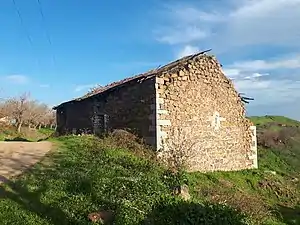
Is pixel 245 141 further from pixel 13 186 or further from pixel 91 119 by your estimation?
pixel 13 186

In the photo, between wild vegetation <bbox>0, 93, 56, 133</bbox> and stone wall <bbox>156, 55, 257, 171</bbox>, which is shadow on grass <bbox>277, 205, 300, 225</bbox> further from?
wild vegetation <bbox>0, 93, 56, 133</bbox>

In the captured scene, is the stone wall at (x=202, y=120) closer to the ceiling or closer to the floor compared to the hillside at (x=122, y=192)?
closer to the ceiling

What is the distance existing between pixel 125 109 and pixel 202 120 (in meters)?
3.62

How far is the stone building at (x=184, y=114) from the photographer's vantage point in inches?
682

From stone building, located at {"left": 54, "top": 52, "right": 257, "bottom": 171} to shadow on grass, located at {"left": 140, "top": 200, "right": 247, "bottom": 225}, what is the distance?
626cm

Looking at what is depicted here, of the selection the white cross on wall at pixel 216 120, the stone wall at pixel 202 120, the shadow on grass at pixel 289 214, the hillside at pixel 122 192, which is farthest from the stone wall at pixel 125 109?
the shadow on grass at pixel 289 214

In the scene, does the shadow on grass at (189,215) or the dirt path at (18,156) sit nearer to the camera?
the shadow on grass at (189,215)

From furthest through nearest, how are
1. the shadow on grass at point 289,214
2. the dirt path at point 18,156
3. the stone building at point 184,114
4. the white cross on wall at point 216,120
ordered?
the white cross on wall at point 216,120
the stone building at point 184,114
the shadow on grass at point 289,214
the dirt path at point 18,156

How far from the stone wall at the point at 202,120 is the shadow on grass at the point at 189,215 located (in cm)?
612

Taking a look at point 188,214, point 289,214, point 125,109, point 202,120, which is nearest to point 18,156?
point 125,109

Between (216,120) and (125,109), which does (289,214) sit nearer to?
(216,120)

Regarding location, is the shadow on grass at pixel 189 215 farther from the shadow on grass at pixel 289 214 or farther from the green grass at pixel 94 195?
the shadow on grass at pixel 289 214

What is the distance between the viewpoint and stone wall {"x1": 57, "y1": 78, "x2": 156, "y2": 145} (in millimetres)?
17391

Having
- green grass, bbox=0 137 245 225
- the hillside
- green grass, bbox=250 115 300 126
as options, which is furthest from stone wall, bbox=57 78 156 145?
green grass, bbox=250 115 300 126
